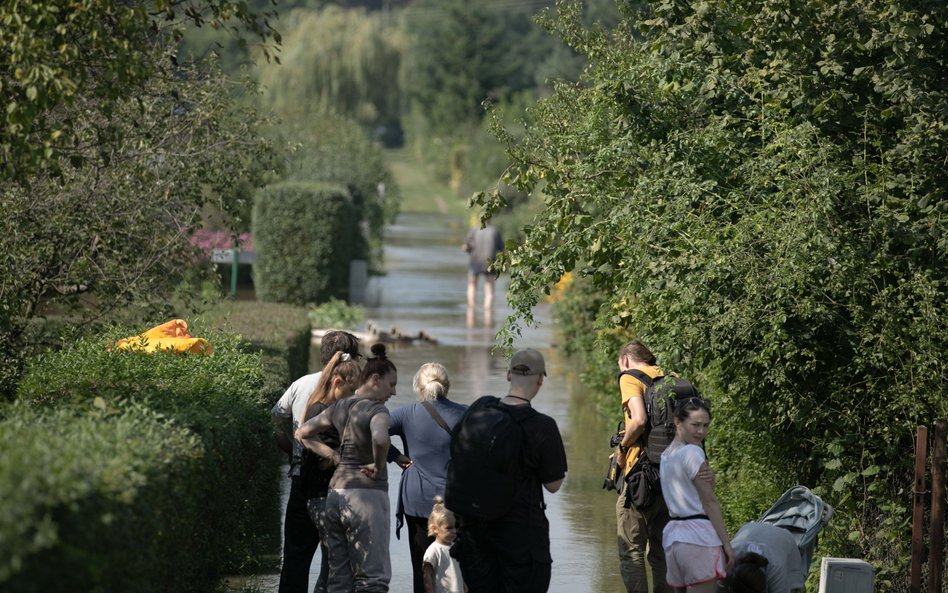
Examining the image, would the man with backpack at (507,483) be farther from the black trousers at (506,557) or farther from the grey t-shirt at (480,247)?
the grey t-shirt at (480,247)

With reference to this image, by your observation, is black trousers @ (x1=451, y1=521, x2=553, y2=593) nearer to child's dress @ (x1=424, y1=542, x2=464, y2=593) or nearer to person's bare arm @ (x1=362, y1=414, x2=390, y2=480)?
person's bare arm @ (x1=362, y1=414, x2=390, y2=480)

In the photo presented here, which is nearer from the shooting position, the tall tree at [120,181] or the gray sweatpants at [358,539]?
the gray sweatpants at [358,539]

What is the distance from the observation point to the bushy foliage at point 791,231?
24.9 feet

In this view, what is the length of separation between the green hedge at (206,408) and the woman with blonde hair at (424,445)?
896 mm

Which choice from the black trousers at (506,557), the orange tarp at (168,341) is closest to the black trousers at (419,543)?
the black trousers at (506,557)

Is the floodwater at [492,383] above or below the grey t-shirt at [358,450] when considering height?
below

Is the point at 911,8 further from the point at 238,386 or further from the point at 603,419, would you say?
the point at 603,419

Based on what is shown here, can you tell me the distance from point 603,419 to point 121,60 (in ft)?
27.2

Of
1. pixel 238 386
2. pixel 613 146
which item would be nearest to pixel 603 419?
pixel 613 146

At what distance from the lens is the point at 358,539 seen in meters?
6.83

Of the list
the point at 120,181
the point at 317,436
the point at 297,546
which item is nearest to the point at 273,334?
the point at 120,181

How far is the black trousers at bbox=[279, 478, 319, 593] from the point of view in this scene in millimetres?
7355

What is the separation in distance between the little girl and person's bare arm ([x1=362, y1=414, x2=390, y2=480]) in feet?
1.45

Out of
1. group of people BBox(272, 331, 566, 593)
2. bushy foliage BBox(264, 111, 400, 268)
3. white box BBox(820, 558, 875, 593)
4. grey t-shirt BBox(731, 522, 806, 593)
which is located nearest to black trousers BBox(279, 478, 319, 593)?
group of people BBox(272, 331, 566, 593)
